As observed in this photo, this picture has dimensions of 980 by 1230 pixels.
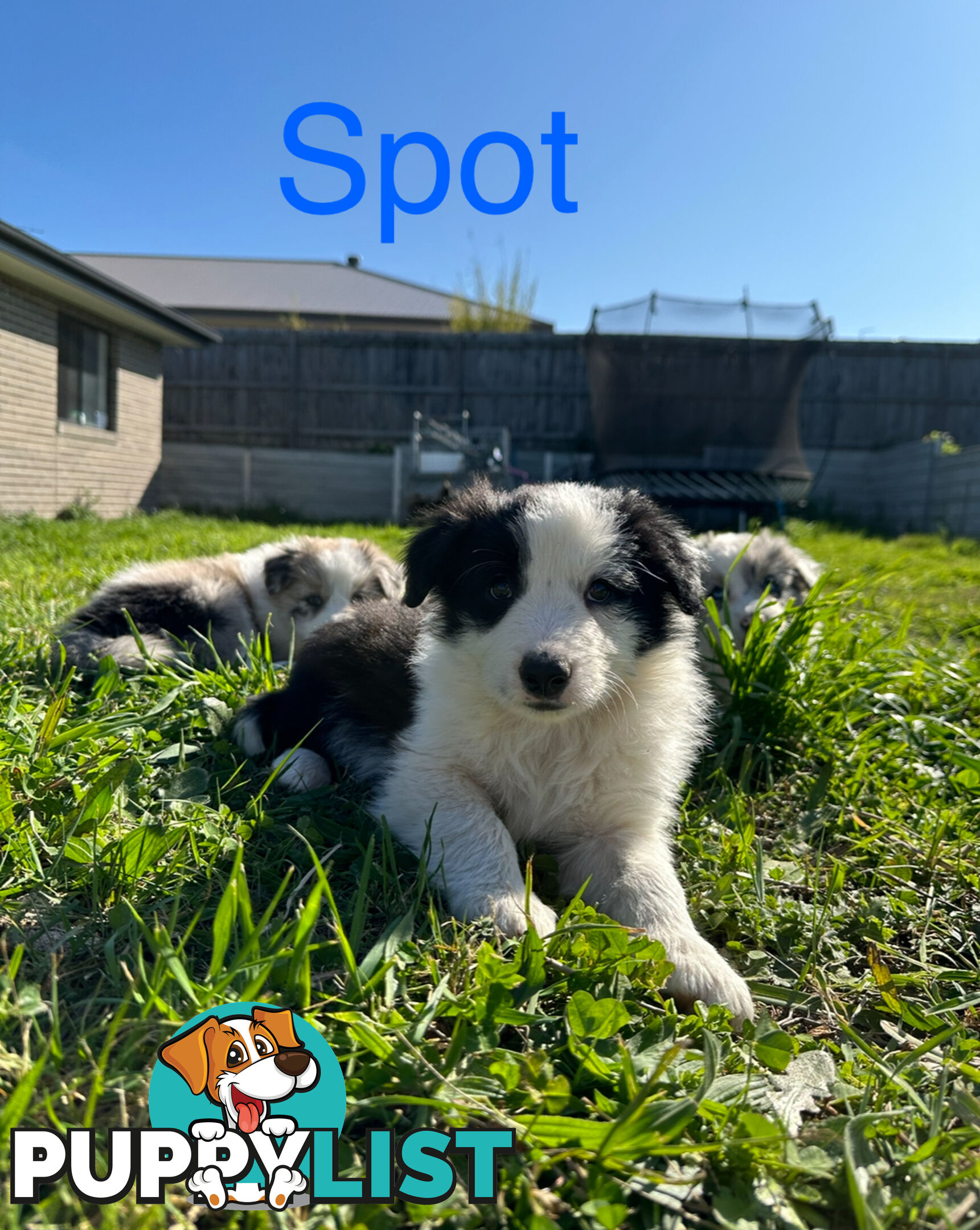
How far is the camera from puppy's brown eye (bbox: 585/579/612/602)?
2.06 meters

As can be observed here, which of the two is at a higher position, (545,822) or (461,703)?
(461,703)

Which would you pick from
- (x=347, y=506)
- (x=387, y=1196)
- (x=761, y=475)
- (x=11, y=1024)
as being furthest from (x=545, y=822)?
(x=347, y=506)

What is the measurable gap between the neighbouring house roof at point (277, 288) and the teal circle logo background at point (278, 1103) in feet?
86.6

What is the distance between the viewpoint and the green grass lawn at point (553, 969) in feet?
3.55

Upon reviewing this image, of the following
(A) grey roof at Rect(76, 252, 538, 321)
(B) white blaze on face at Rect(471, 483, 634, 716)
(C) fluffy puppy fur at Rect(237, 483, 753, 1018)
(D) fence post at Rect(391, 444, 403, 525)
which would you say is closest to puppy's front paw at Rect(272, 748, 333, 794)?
(C) fluffy puppy fur at Rect(237, 483, 753, 1018)

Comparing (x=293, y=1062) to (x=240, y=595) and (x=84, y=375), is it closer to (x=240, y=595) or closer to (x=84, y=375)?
(x=240, y=595)

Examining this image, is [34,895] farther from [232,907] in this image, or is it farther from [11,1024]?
[232,907]

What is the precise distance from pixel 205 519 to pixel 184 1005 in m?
12.1

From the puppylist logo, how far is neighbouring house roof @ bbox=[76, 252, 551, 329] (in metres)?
26.4

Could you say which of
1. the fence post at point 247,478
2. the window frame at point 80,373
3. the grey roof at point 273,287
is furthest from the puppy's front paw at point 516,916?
the grey roof at point 273,287

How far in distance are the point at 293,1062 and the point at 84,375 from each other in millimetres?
13921

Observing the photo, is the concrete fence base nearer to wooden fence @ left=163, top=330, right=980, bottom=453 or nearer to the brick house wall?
the brick house wall

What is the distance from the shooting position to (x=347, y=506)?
595 inches

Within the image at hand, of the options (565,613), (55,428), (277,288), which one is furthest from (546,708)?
(277,288)
